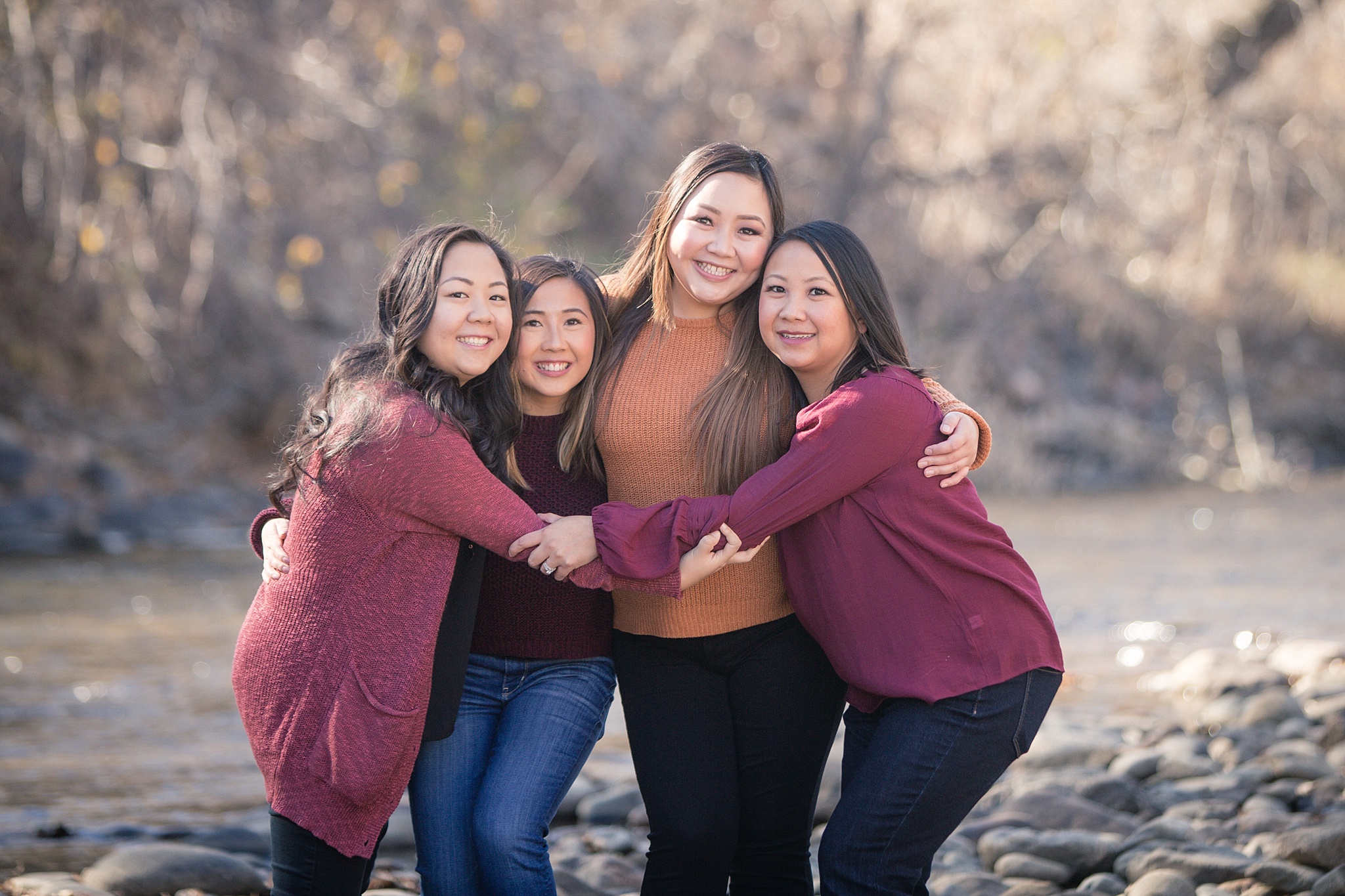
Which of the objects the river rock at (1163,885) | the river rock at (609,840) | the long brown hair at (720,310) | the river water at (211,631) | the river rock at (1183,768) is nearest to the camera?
the long brown hair at (720,310)

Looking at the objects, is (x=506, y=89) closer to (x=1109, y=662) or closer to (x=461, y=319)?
(x=1109, y=662)

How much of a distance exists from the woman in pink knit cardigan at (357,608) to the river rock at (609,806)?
208cm

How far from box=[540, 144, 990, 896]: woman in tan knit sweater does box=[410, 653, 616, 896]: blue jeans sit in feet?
0.61

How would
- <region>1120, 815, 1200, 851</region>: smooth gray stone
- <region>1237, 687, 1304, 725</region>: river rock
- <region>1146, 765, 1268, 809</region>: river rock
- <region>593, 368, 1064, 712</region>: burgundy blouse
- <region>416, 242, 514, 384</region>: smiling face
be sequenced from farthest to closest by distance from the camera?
<region>1237, 687, 1304, 725</region>: river rock, <region>1146, 765, 1268, 809</region>: river rock, <region>1120, 815, 1200, 851</region>: smooth gray stone, <region>416, 242, 514, 384</region>: smiling face, <region>593, 368, 1064, 712</region>: burgundy blouse

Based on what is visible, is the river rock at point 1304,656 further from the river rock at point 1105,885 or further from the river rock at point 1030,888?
the river rock at point 1030,888

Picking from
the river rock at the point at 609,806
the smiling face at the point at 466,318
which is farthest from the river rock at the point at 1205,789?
the smiling face at the point at 466,318

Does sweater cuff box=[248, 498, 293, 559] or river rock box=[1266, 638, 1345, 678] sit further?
river rock box=[1266, 638, 1345, 678]

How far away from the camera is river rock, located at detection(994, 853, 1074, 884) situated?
13.0 feet

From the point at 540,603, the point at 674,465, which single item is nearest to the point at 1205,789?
the point at 674,465

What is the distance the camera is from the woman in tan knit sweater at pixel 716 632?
3.02 metres

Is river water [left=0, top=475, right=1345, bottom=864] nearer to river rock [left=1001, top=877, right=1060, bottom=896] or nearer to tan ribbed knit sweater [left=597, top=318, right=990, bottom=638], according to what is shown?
river rock [left=1001, top=877, right=1060, bottom=896]

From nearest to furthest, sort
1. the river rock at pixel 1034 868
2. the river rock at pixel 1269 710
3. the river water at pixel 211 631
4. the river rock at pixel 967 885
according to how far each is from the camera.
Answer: the river rock at pixel 967 885, the river rock at pixel 1034 868, the river water at pixel 211 631, the river rock at pixel 1269 710

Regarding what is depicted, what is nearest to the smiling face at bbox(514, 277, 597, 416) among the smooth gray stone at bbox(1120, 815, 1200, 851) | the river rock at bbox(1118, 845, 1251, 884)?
the river rock at bbox(1118, 845, 1251, 884)

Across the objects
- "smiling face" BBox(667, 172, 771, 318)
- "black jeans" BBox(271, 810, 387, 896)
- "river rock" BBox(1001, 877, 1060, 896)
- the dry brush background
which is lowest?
"river rock" BBox(1001, 877, 1060, 896)
